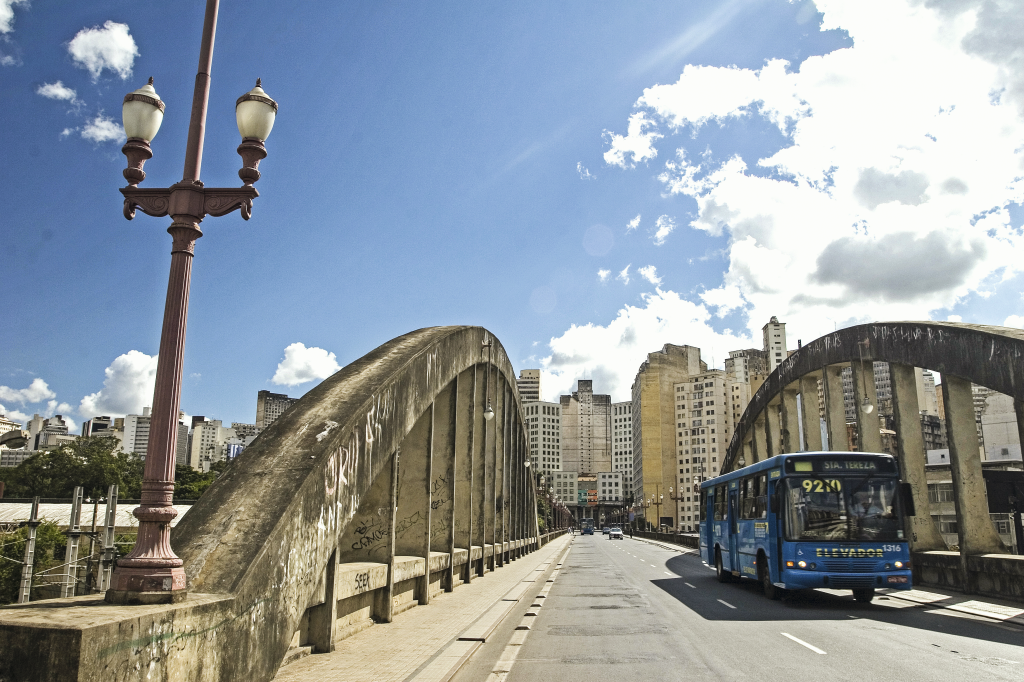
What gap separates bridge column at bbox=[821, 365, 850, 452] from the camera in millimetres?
25219

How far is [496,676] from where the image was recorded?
761 centimetres

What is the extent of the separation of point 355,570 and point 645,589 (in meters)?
10.8

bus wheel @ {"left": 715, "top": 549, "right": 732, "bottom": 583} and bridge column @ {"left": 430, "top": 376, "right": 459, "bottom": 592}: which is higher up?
bridge column @ {"left": 430, "top": 376, "right": 459, "bottom": 592}

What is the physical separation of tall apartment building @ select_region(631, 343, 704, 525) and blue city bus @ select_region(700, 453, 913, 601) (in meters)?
128

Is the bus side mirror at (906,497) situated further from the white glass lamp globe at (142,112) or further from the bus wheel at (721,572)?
the white glass lamp globe at (142,112)

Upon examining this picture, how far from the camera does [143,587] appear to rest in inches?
212

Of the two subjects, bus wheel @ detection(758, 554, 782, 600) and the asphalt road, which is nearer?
the asphalt road

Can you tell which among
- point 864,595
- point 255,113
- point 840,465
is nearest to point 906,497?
point 840,465

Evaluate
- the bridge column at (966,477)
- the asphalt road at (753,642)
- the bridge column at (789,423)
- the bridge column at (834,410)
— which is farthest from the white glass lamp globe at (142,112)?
the bridge column at (789,423)

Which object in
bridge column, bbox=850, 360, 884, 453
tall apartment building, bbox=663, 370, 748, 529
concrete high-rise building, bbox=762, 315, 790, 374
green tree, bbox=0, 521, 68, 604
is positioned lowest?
green tree, bbox=0, 521, 68, 604

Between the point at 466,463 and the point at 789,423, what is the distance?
17556mm

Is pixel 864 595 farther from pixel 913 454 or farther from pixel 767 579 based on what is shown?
pixel 913 454

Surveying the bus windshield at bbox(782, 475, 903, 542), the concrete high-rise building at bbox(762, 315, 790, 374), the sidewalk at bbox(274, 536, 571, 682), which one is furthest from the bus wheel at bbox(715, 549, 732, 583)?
the concrete high-rise building at bbox(762, 315, 790, 374)

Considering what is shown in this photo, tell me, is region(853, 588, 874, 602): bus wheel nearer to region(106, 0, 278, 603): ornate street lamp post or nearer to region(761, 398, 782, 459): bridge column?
region(106, 0, 278, 603): ornate street lamp post
